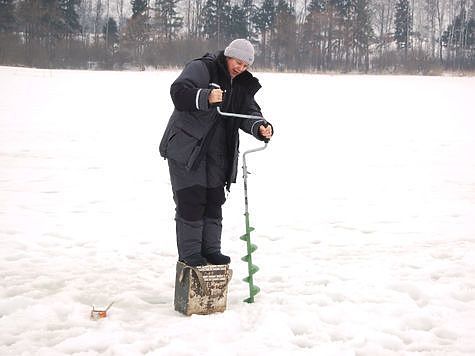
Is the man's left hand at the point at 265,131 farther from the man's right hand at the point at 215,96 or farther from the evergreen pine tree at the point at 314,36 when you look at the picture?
the evergreen pine tree at the point at 314,36

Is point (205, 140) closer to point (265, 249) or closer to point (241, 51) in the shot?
point (241, 51)

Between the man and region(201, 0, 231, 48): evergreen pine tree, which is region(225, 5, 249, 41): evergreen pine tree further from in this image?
the man

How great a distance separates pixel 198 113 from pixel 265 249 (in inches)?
98.2

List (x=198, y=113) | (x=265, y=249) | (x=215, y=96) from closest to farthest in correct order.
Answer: (x=215, y=96), (x=198, y=113), (x=265, y=249)

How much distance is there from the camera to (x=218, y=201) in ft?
14.8

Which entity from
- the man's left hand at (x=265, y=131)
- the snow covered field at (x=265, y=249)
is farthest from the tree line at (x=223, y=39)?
the man's left hand at (x=265, y=131)

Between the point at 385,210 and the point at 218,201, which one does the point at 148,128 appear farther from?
the point at 218,201

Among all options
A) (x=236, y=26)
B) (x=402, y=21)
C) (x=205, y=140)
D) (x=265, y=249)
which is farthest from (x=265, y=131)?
(x=402, y=21)

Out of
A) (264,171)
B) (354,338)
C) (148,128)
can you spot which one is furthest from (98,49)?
(354,338)

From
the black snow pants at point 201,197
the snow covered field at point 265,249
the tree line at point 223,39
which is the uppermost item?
the tree line at point 223,39

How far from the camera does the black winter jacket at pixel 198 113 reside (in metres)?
4.06

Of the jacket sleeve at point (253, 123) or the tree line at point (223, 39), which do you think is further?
the tree line at point (223, 39)

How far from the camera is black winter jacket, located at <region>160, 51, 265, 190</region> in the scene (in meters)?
4.06

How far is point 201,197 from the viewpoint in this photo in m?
4.35
